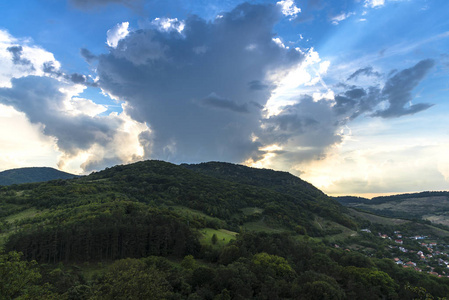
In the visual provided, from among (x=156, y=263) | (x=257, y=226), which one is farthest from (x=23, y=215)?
(x=257, y=226)

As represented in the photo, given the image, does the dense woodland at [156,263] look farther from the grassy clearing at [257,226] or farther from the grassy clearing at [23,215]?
the grassy clearing at [257,226]

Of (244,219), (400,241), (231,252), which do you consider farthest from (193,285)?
(400,241)

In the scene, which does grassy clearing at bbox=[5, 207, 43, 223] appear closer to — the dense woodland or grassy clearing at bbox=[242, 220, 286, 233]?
the dense woodland

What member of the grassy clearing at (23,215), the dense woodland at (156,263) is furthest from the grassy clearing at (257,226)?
the grassy clearing at (23,215)

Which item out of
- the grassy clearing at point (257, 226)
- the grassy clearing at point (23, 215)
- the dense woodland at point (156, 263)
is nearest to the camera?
the dense woodland at point (156, 263)

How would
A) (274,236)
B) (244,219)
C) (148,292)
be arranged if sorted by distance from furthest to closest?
(244,219) < (274,236) < (148,292)

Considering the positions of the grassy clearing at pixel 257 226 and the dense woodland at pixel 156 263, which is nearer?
the dense woodland at pixel 156 263

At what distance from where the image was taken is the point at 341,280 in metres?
76.6

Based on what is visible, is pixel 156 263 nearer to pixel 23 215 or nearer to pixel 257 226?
pixel 23 215

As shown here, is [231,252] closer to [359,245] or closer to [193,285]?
[193,285]

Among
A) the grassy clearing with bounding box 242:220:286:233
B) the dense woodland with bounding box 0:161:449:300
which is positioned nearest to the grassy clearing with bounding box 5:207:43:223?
the dense woodland with bounding box 0:161:449:300

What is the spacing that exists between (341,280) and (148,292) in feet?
217

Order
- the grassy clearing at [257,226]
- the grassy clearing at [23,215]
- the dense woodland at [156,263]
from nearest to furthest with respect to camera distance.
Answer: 1. the dense woodland at [156,263]
2. the grassy clearing at [23,215]
3. the grassy clearing at [257,226]

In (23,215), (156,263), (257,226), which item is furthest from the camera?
(257,226)
